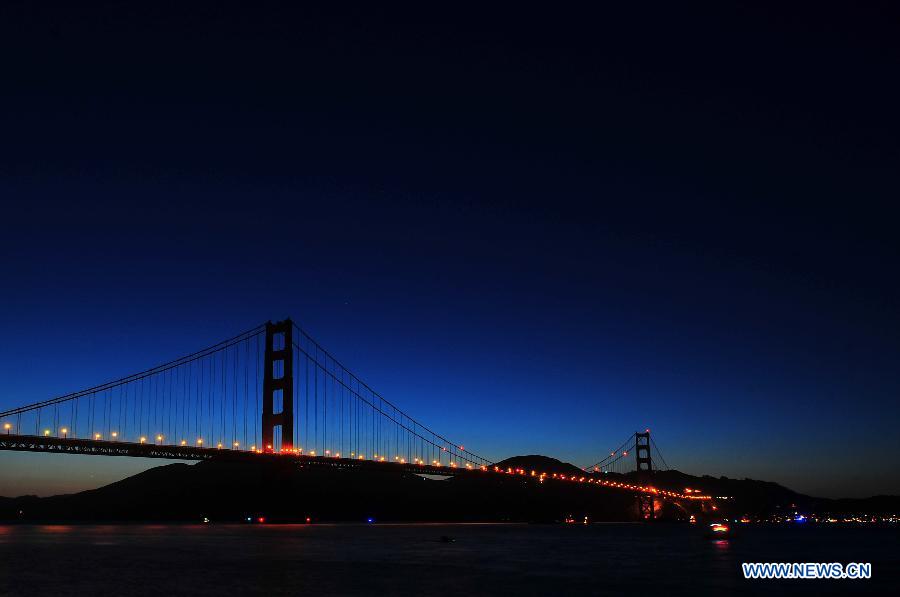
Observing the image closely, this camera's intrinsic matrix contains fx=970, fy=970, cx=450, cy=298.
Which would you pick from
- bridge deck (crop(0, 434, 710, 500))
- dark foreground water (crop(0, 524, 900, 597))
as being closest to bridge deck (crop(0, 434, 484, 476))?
bridge deck (crop(0, 434, 710, 500))

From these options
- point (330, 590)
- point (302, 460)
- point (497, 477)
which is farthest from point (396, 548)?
point (497, 477)

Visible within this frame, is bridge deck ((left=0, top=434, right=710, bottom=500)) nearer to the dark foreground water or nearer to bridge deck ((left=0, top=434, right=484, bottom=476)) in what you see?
bridge deck ((left=0, top=434, right=484, bottom=476))

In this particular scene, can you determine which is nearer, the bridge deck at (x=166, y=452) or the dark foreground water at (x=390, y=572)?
the dark foreground water at (x=390, y=572)

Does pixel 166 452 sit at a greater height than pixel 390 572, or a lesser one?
greater

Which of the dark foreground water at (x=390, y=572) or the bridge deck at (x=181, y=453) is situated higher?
the bridge deck at (x=181, y=453)

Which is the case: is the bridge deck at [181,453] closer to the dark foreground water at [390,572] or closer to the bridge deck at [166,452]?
the bridge deck at [166,452]

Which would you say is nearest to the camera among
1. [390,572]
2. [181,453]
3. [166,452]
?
[390,572]

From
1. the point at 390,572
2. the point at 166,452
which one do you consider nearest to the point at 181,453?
the point at 166,452

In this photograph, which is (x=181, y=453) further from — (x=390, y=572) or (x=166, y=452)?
(x=390, y=572)

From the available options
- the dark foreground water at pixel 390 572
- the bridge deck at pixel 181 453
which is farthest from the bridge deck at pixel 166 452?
the dark foreground water at pixel 390 572

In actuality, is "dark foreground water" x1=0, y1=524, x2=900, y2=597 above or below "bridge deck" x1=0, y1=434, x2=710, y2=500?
below

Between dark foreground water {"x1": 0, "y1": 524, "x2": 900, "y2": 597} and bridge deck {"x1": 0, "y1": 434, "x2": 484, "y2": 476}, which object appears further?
bridge deck {"x1": 0, "y1": 434, "x2": 484, "y2": 476}

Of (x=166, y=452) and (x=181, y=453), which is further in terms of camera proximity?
(x=181, y=453)

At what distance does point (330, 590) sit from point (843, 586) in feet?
64.7
